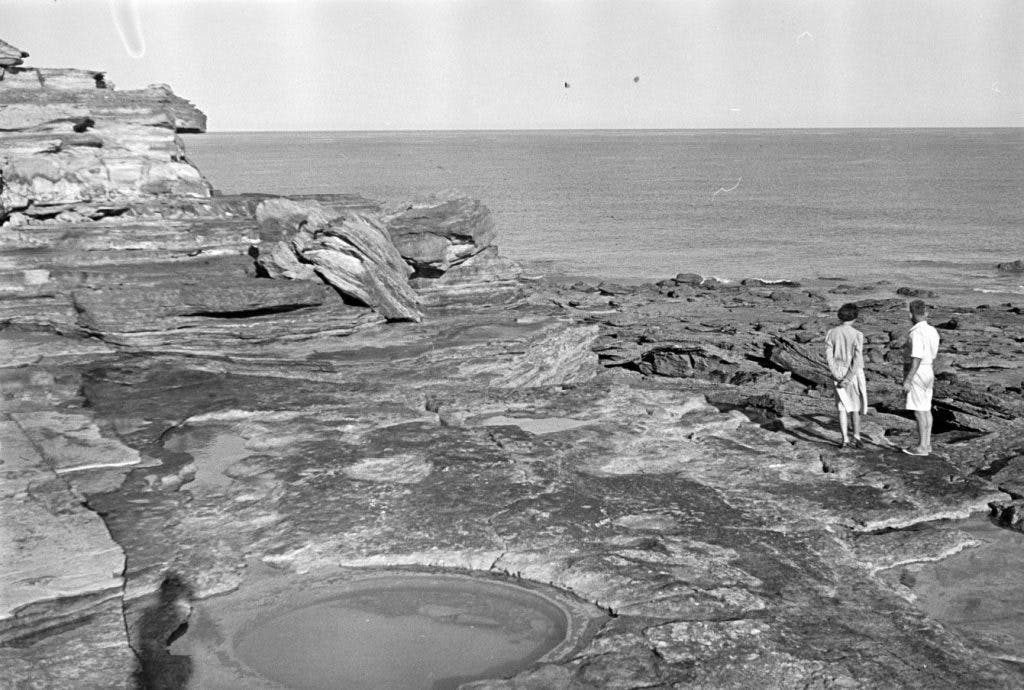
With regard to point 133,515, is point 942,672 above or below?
below

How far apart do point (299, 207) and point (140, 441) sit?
27.4 ft

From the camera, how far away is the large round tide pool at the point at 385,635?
8555 mm

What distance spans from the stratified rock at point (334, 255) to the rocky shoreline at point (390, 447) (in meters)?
0.06

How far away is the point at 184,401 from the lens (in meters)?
15.2

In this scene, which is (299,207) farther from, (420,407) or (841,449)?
(841,449)

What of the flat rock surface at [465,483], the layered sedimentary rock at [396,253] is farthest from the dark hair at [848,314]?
the layered sedimentary rock at [396,253]

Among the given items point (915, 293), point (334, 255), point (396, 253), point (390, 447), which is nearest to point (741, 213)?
point (915, 293)

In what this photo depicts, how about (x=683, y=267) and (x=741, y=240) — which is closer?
(x=683, y=267)

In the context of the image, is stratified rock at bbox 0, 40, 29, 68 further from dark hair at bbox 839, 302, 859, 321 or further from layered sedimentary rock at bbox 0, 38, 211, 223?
dark hair at bbox 839, 302, 859, 321

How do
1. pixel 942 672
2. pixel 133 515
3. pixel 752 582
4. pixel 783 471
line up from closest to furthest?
pixel 942 672 < pixel 752 582 < pixel 133 515 < pixel 783 471

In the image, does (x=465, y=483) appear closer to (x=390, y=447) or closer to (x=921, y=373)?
(x=390, y=447)

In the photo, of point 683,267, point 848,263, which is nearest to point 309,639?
point 683,267

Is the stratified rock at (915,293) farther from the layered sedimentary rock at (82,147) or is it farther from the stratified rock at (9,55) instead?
the stratified rock at (9,55)

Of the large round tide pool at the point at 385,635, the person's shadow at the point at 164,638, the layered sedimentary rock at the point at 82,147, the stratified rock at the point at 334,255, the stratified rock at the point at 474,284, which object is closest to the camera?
the person's shadow at the point at 164,638
